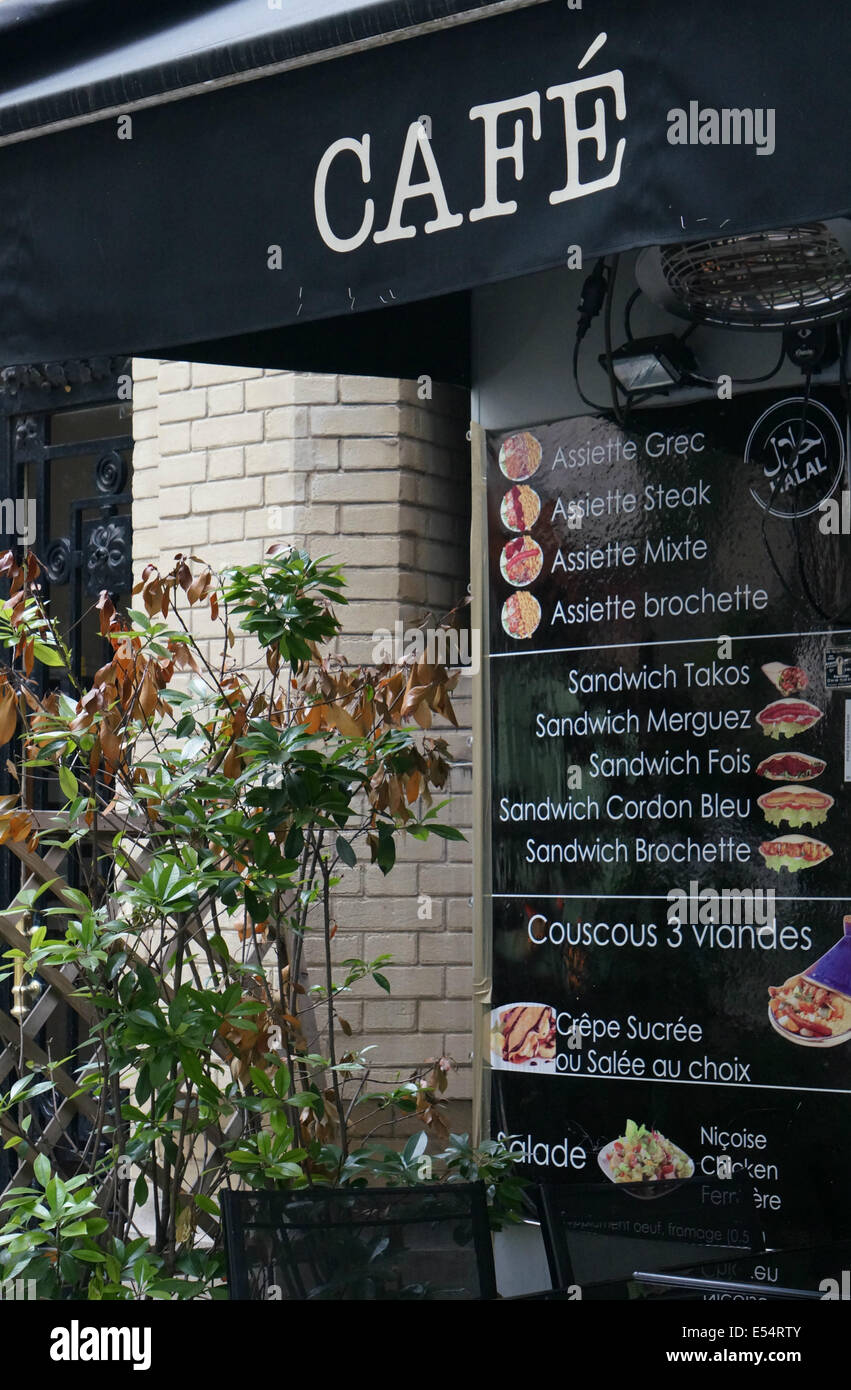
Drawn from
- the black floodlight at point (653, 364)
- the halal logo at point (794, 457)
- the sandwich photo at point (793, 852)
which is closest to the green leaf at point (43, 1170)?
the sandwich photo at point (793, 852)

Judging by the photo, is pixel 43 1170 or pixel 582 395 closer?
pixel 43 1170

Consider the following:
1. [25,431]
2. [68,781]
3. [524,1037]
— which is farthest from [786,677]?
[25,431]

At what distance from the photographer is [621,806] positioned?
351cm

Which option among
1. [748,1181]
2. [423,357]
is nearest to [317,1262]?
[748,1181]

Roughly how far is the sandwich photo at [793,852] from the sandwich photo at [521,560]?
86cm

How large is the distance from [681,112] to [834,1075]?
74.7 inches

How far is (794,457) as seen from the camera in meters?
3.26

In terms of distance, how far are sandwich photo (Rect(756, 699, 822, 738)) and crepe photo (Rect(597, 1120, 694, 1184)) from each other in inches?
35.1

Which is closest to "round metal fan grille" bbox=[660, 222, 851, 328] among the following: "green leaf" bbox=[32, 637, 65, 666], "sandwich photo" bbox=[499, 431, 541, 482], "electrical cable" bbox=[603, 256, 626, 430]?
"electrical cable" bbox=[603, 256, 626, 430]

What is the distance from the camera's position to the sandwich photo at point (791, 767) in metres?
3.20

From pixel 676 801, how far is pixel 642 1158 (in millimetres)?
759

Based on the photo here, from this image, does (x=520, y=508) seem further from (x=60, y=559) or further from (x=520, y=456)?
(x=60, y=559)

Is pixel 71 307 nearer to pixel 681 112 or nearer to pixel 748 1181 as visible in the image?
pixel 681 112

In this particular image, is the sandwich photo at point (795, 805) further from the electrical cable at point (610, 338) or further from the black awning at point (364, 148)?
the black awning at point (364, 148)
